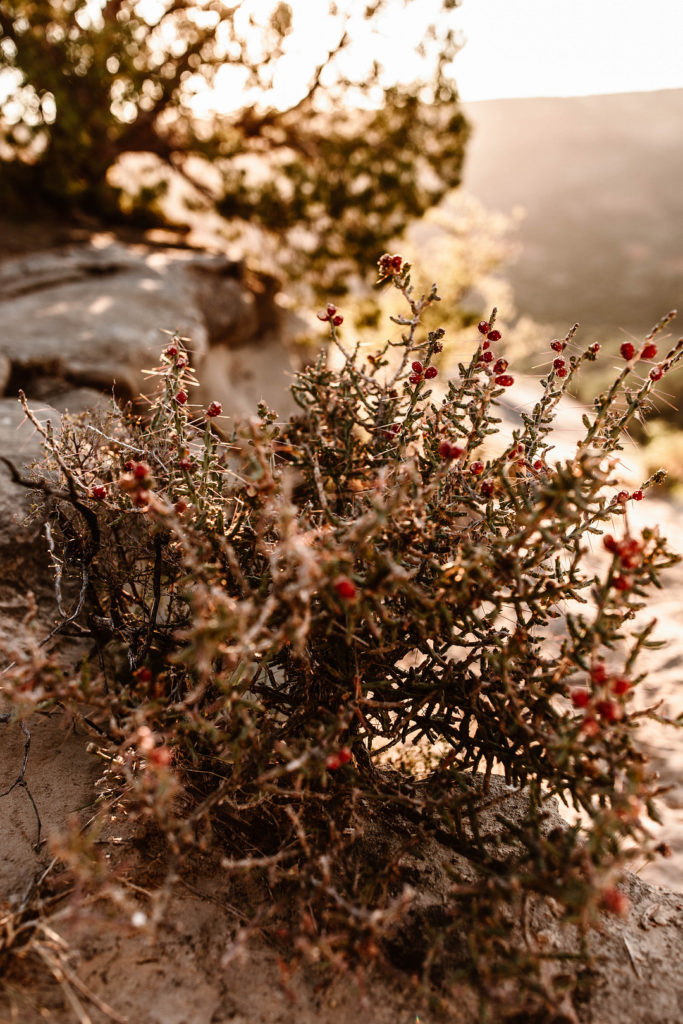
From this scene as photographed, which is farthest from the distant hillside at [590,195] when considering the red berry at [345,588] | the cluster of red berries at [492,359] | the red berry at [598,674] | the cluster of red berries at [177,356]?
the red berry at [345,588]

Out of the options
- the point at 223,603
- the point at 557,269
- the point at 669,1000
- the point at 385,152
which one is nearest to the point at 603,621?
the point at 223,603

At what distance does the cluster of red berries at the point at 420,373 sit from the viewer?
2141mm

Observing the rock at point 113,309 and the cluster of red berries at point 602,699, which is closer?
the cluster of red berries at point 602,699

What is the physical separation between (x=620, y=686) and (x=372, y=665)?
2.59ft

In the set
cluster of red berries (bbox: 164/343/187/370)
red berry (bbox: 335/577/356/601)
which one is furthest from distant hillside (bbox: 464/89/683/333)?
red berry (bbox: 335/577/356/601)

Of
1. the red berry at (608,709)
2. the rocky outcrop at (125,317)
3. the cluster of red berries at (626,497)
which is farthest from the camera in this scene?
the rocky outcrop at (125,317)

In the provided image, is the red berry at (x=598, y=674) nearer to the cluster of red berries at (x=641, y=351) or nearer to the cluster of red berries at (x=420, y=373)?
the cluster of red berries at (x=641, y=351)

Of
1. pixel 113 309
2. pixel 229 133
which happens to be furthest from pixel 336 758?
pixel 229 133

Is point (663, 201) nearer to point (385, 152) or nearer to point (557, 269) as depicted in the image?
point (557, 269)

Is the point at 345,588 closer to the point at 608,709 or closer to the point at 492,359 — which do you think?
the point at 608,709

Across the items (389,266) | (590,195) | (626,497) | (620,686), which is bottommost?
(620,686)

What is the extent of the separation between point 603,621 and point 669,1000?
40.8 inches

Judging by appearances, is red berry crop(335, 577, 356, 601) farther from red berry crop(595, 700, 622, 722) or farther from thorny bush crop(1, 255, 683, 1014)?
red berry crop(595, 700, 622, 722)

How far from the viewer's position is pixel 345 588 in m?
1.41
